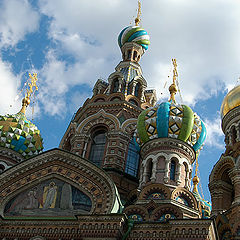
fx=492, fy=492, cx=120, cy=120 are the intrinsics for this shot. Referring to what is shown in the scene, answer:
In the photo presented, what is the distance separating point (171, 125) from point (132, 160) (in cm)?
295

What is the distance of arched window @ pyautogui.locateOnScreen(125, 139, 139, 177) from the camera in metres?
16.9

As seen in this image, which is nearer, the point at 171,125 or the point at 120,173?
the point at 171,125

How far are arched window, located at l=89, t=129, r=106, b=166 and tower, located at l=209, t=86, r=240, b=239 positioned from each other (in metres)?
3.95

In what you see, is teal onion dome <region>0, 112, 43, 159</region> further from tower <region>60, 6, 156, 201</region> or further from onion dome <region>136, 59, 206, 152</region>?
onion dome <region>136, 59, 206, 152</region>

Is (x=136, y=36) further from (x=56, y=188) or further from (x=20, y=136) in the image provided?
(x=56, y=188)

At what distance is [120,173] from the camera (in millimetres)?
16062

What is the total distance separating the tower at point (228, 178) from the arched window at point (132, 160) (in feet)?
9.12

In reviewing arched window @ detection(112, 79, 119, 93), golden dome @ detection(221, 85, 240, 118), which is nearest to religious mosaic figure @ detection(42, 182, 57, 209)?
golden dome @ detection(221, 85, 240, 118)

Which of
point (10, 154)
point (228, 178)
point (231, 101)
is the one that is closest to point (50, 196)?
point (10, 154)

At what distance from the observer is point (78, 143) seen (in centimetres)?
1736

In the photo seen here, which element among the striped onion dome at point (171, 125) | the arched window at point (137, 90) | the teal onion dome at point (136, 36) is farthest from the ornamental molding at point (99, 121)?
the teal onion dome at point (136, 36)

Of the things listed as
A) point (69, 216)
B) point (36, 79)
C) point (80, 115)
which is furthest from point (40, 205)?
point (36, 79)

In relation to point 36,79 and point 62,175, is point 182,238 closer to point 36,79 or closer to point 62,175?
point 62,175

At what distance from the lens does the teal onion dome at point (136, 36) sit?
21328 mm
